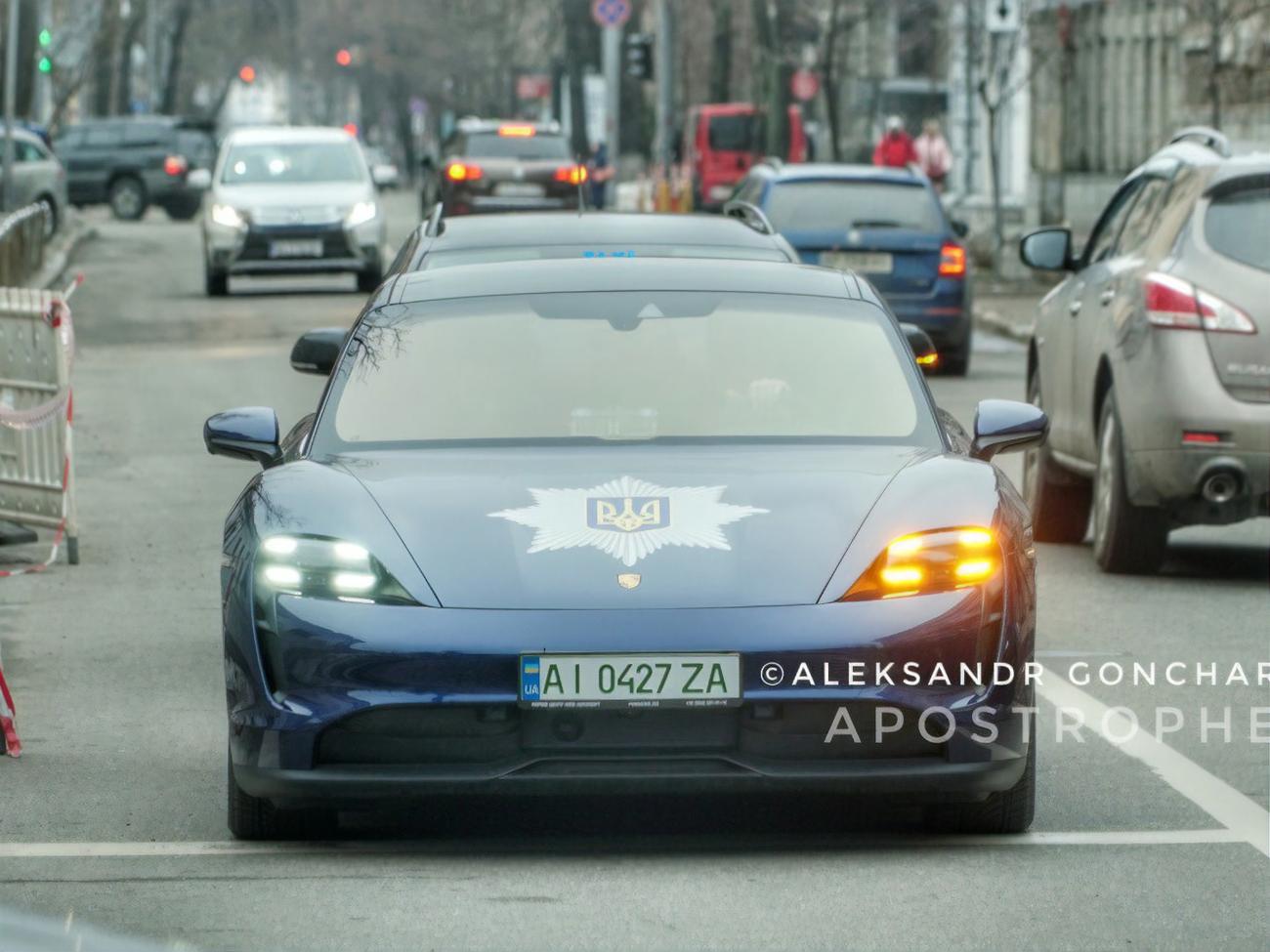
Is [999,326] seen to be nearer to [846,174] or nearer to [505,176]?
[846,174]

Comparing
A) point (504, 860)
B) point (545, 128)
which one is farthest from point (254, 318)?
point (504, 860)

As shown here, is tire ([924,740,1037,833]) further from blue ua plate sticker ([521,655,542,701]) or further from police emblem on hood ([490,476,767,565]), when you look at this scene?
blue ua plate sticker ([521,655,542,701])

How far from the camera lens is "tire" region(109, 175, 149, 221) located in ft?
195

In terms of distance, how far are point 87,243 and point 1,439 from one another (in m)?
30.1

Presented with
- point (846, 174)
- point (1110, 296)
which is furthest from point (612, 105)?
point (1110, 296)

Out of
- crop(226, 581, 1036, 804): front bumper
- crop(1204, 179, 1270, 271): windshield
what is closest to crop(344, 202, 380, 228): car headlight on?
crop(1204, 179, 1270, 271): windshield

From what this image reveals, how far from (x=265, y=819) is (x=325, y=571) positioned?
2.03 feet

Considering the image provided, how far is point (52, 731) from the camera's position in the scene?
8.09 meters

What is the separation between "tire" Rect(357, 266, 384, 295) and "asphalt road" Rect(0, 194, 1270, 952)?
20.4 m

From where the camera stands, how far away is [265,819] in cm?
650

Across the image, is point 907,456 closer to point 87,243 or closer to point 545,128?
point 545,128

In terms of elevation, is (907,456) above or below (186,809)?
above

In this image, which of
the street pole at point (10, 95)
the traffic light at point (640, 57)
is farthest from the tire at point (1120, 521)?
the traffic light at point (640, 57)

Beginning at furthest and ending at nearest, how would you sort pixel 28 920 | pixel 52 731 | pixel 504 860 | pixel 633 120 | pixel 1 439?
pixel 633 120 < pixel 1 439 < pixel 52 731 < pixel 504 860 < pixel 28 920
